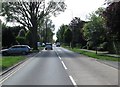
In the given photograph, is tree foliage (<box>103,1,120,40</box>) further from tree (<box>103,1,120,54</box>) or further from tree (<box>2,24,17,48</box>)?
tree (<box>2,24,17,48</box>)

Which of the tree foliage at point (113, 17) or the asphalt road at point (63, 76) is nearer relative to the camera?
the asphalt road at point (63, 76)

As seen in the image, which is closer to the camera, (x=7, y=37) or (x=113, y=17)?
(x=113, y=17)

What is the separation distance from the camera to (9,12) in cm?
6625

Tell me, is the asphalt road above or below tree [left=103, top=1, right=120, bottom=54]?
below

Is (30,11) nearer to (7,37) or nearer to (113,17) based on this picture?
(7,37)

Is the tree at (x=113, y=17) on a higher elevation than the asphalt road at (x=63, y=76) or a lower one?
higher

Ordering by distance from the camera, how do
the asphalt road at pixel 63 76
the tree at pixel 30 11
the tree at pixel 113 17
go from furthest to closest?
the tree at pixel 30 11
the tree at pixel 113 17
the asphalt road at pixel 63 76

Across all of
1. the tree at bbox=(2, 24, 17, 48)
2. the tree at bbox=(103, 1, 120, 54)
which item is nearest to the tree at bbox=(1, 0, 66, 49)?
the tree at bbox=(2, 24, 17, 48)

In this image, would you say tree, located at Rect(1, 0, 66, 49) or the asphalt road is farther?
tree, located at Rect(1, 0, 66, 49)

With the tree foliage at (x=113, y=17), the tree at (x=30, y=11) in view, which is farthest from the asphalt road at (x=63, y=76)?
the tree at (x=30, y=11)

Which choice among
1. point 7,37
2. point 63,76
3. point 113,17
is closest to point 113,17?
point 113,17

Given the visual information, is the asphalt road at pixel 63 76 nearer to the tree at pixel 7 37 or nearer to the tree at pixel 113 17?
the tree at pixel 113 17

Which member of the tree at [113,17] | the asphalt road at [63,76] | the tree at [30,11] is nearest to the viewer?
the asphalt road at [63,76]

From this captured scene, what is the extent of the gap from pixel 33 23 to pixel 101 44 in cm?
1386
